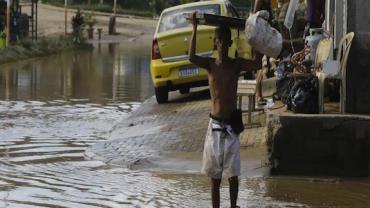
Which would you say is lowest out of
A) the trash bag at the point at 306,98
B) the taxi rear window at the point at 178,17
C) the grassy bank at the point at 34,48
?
the trash bag at the point at 306,98

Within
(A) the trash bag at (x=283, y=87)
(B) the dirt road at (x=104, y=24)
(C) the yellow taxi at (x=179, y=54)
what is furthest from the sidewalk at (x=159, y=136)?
(B) the dirt road at (x=104, y=24)

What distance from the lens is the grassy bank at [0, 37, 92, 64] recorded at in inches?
1051

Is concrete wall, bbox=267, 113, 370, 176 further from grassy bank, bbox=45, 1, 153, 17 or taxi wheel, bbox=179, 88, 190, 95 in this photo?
grassy bank, bbox=45, 1, 153, 17

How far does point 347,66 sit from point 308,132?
0.97m

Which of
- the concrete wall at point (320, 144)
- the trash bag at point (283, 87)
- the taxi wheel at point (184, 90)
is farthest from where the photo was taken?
the taxi wheel at point (184, 90)

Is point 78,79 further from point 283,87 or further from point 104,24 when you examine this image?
point 104,24

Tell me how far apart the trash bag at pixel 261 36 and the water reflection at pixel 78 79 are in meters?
9.38

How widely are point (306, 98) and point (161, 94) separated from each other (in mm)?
6888

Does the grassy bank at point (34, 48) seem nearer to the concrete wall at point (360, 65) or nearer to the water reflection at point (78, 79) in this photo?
the water reflection at point (78, 79)

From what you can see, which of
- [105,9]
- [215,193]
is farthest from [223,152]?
[105,9]

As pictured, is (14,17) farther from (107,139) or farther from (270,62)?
(107,139)

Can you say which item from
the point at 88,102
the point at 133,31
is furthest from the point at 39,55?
the point at 133,31

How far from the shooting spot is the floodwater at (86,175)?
7.54 m

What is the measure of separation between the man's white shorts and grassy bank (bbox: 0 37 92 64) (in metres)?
19.5
